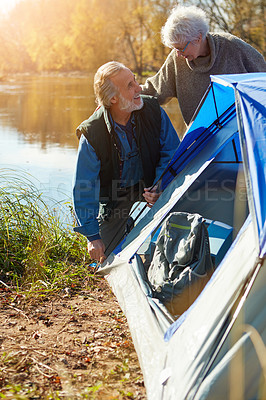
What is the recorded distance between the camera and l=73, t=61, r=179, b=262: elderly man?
3.02 m

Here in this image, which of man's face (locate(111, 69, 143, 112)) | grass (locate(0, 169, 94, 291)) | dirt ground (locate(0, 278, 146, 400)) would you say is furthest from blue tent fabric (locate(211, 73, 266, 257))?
grass (locate(0, 169, 94, 291))

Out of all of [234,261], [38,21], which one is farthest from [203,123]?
[38,21]

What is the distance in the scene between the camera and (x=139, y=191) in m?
3.42

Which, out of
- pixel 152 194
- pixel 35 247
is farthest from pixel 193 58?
pixel 35 247

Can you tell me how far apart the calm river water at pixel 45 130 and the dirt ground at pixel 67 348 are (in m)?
1.76

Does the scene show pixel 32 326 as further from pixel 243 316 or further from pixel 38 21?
pixel 38 21

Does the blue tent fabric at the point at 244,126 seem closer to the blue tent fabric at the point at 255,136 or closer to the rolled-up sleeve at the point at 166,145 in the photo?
the blue tent fabric at the point at 255,136

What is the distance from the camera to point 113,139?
10.1ft

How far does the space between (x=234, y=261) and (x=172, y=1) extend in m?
12.6

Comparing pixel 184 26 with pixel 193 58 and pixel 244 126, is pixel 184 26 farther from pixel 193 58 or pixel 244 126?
pixel 244 126

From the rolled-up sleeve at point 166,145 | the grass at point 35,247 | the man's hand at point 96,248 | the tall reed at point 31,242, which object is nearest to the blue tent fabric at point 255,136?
the rolled-up sleeve at point 166,145

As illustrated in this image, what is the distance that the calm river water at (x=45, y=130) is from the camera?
24.2ft

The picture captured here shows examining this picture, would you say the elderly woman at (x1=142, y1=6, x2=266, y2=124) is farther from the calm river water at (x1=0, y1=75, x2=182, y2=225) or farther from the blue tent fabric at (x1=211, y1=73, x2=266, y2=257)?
the calm river water at (x1=0, y1=75, x2=182, y2=225)

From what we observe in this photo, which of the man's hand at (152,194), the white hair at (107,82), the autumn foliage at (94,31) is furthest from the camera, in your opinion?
the autumn foliage at (94,31)
